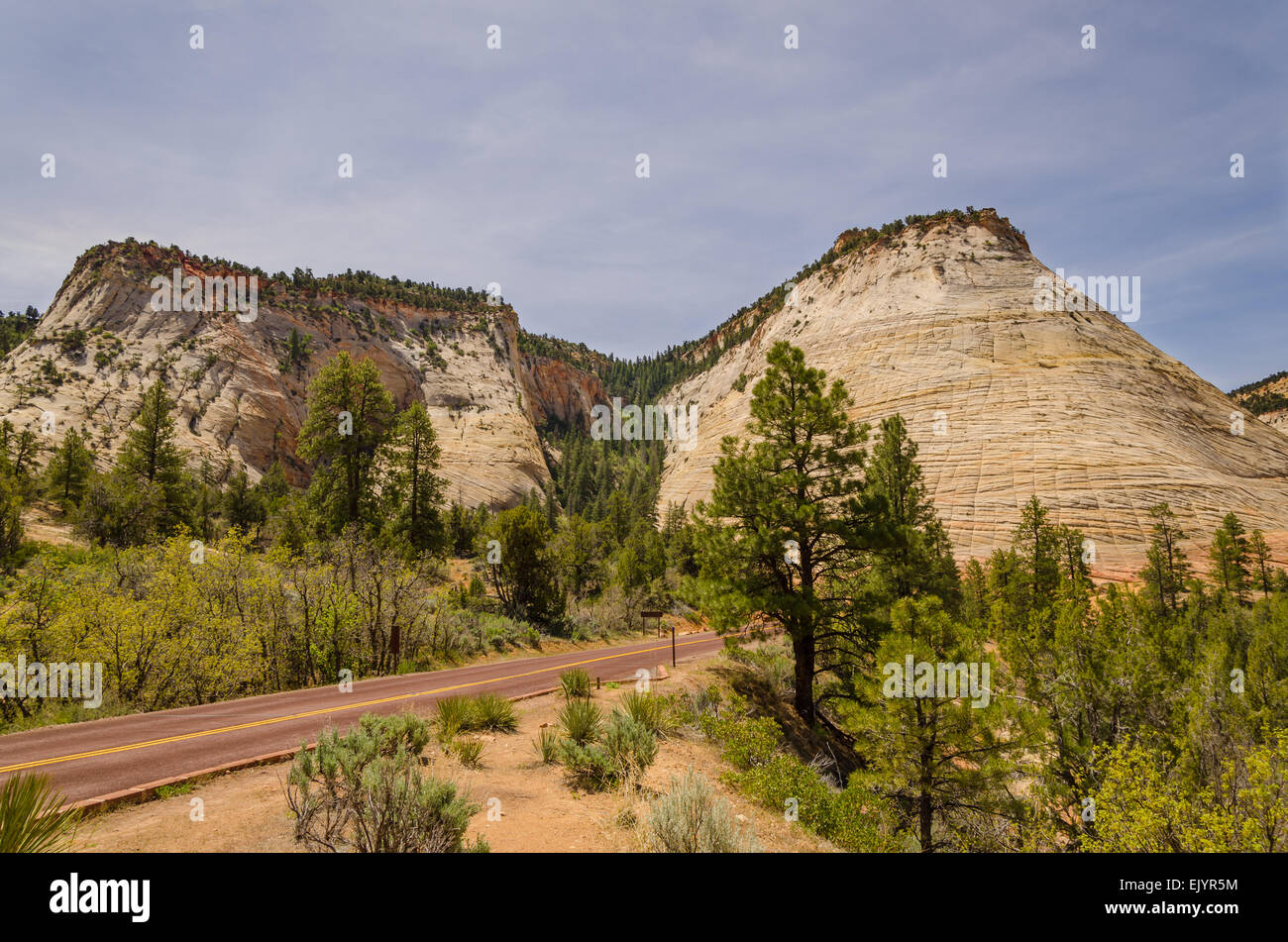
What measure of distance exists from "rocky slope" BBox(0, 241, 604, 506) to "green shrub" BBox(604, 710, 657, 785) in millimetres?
54762

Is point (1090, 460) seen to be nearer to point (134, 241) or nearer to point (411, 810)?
point (411, 810)

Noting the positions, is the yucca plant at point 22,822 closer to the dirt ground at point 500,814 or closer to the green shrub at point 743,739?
the dirt ground at point 500,814

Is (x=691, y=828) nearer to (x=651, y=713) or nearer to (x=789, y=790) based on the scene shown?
(x=789, y=790)

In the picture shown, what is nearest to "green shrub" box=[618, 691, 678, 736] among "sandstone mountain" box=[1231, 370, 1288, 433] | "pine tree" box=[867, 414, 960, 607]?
"pine tree" box=[867, 414, 960, 607]

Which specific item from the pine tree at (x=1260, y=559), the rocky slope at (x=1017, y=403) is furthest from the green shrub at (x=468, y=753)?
the pine tree at (x=1260, y=559)

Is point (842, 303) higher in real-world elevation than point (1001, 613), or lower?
higher

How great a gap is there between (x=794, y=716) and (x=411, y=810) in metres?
12.0

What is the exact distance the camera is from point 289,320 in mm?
71500

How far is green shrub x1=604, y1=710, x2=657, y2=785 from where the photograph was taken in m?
→ 7.24

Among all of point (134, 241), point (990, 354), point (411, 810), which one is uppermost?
point (134, 241)

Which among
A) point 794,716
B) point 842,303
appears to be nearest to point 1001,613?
point 794,716

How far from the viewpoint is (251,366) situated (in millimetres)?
63250

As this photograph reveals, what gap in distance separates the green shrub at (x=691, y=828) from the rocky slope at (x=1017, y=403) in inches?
1605
